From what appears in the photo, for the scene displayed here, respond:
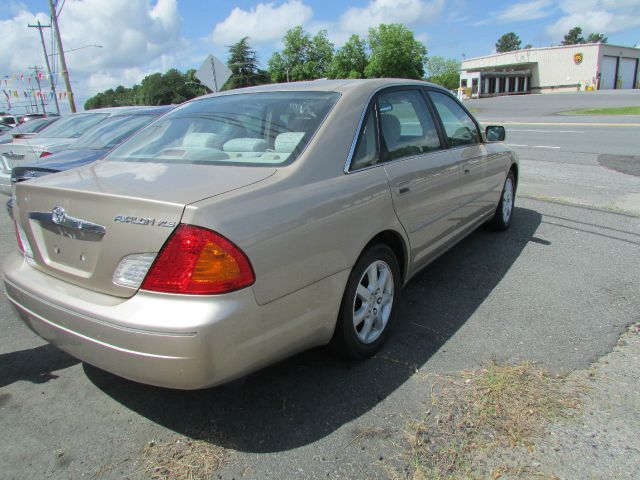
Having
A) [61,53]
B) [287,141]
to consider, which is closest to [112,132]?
[287,141]

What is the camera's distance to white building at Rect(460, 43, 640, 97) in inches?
2685

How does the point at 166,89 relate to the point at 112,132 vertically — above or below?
above

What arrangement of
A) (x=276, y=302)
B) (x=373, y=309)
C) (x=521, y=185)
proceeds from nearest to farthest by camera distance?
(x=276, y=302)
(x=373, y=309)
(x=521, y=185)

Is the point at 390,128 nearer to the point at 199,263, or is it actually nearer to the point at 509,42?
the point at 199,263

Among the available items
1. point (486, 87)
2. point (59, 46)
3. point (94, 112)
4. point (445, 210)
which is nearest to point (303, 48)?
Answer: point (486, 87)

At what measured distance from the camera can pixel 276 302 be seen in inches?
85.5

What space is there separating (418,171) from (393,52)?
241 ft

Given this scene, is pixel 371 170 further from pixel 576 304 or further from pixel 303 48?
pixel 303 48

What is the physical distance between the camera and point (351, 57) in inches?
3014

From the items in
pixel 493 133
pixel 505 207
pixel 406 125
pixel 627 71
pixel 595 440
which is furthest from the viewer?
pixel 627 71

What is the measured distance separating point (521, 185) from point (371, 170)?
6.03 meters

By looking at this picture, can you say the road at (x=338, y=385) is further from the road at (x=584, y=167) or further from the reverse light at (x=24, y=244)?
the road at (x=584, y=167)

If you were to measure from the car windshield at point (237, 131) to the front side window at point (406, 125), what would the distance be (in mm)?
452

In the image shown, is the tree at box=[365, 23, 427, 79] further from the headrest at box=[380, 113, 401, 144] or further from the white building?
the headrest at box=[380, 113, 401, 144]
